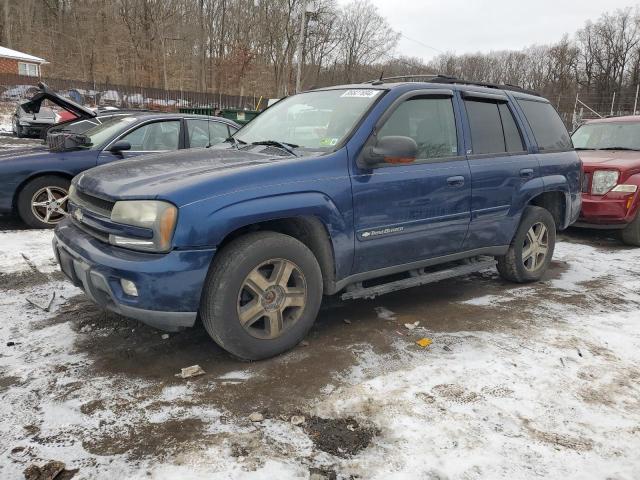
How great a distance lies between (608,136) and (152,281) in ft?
26.2

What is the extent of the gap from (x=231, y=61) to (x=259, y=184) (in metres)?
51.1

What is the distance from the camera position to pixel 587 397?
9.57 ft

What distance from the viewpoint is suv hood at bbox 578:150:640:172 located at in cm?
678

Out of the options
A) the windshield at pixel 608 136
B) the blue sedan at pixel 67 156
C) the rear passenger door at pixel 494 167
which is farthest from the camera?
Answer: the windshield at pixel 608 136

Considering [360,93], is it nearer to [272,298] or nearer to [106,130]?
[272,298]

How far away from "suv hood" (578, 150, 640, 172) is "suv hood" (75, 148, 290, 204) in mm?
5556

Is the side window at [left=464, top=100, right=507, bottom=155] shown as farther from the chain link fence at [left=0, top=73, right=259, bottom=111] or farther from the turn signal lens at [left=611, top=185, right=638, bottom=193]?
the chain link fence at [left=0, top=73, right=259, bottom=111]

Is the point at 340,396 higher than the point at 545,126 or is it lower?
lower

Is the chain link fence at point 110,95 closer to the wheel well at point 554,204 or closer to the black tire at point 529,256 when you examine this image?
the wheel well at point 554,204

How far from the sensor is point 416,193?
372 cm

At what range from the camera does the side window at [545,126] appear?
492cm

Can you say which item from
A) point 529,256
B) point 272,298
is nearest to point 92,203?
point 272,298

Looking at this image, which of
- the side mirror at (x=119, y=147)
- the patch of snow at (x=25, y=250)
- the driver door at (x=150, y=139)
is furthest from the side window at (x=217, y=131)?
the patch of snow at (x=25, y=250)

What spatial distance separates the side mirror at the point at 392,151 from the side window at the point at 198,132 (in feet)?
13.6
